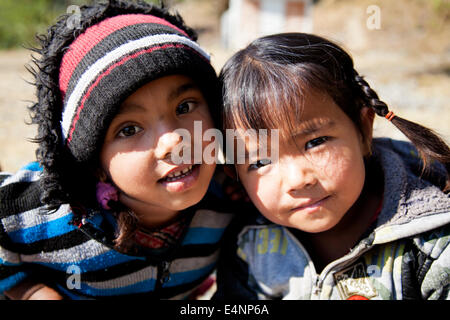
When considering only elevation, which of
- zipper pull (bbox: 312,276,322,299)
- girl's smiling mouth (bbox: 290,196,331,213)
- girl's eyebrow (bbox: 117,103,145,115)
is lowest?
zipper pull (bbox: 312,276,322,299)

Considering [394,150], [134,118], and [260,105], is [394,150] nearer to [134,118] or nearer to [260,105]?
[260,105]

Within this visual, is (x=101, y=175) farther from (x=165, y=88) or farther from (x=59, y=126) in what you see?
(x=165, y=88)

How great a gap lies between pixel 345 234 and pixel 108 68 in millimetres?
1054

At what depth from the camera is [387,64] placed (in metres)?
6.88

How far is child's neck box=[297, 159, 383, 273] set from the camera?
162 cm

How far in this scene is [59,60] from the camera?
1.45m

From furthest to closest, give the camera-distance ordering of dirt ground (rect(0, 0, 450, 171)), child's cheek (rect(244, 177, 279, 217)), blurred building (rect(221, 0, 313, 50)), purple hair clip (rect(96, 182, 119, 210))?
blurred building (rect(221, 0, 313, 50)) < dirt ground (rect(0, 0, 450, 171)) < purple hair clip (rect(96, 182, 119, 210)) < child's cheek (rect(244, 177, 279, 217))

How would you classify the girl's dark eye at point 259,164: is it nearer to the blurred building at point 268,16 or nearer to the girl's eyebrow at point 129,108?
the girl's eyebrow at point 129,108

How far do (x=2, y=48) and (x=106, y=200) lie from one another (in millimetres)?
12647

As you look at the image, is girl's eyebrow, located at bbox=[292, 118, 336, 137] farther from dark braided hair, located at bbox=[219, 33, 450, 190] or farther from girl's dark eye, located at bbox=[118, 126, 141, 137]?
girl's dark eye, located at bbox=[118, 126, 141, 137]

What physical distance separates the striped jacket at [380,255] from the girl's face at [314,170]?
0.57 ft

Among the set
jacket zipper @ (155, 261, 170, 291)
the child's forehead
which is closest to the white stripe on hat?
the child's forehead

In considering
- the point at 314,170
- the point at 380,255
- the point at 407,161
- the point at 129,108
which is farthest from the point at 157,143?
the point at 407,161

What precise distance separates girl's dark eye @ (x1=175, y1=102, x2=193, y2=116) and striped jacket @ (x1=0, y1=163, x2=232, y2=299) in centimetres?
43
